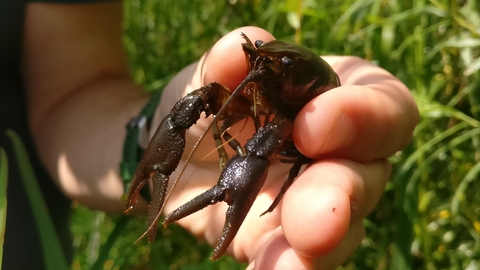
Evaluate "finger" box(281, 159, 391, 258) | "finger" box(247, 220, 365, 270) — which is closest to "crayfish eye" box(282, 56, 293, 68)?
"finger" box(281, 159, 391, 258)

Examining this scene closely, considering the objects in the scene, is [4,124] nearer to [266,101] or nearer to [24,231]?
[24,231]

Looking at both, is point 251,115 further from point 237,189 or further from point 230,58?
point 237,189

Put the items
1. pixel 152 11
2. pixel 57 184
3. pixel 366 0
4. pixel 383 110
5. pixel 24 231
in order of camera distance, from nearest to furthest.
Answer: pixel 383 110
pixel 366 0
pixel 24 231
pixel 57 184
pixel 152 11

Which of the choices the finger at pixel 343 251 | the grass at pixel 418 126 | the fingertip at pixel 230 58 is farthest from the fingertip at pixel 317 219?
the grass at pixel 418 126

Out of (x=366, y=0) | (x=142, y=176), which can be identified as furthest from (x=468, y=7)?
(x=142, y=176)

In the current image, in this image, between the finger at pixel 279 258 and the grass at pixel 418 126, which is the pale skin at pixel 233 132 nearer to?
the finger at pixel 279 258

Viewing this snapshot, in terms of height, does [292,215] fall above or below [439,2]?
below

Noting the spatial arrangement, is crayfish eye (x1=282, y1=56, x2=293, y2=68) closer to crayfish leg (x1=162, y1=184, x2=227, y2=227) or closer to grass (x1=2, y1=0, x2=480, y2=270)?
crayfish leg (x1=162, y1=184, x2=227, y2=227)

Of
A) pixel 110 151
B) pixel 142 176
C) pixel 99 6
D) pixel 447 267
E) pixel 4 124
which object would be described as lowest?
pixel 447 267
